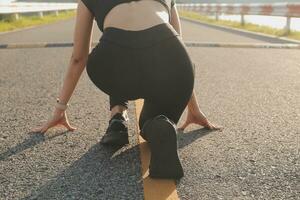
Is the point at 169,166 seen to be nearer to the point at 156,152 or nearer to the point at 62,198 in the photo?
Result: the point at 156,152

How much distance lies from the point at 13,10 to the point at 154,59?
704 inches

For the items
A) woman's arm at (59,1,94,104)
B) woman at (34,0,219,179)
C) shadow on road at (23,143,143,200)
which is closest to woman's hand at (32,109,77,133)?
woman's arm at (59,1,94,104)

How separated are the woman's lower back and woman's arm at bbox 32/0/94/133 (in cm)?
33

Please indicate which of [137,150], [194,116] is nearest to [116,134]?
[137,150]

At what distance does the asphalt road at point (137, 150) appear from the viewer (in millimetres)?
2775

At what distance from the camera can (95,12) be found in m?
3.18

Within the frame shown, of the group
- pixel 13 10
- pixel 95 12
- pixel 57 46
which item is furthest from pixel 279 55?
pixel 13 10

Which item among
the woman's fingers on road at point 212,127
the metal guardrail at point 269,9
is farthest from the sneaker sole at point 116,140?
the metal guardrail at point 269,9

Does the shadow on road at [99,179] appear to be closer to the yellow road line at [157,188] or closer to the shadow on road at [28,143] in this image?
the yellow road line at [157,188]

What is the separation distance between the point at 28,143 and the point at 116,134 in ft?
2.22

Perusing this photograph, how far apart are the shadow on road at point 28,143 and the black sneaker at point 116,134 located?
19.9 inches

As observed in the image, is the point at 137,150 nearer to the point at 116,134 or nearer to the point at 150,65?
the point at 116,134

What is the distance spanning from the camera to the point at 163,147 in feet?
9.16

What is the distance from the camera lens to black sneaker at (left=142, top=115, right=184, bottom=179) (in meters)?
2.79
